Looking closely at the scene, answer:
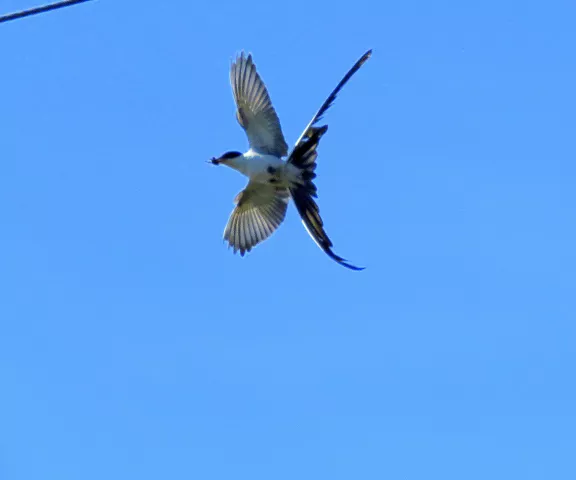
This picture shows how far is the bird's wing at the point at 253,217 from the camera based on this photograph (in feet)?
42.9

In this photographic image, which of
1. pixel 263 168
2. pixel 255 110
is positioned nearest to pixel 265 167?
pixel 263 168

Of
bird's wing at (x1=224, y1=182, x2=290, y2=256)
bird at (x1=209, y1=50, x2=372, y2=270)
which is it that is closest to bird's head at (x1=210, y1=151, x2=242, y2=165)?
bird at (x1=209, y1=50, x2=372, y2=270)

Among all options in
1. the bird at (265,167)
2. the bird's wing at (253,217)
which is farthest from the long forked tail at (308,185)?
the bird's wing at (253,217)

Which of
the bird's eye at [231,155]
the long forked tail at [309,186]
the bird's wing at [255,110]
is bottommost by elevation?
the long forked tail at [309,186]

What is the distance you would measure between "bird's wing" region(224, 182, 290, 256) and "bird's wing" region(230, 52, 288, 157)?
0.72 m

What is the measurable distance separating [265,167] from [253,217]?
4.27 ft

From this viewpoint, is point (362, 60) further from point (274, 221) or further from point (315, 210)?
point (274, 221)

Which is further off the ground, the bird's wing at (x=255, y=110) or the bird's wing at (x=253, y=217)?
the bird's wing at (x=255, y=110)

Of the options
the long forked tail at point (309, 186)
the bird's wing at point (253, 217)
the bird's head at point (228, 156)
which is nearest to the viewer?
the long forked tail at point (309, 186)

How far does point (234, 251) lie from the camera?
13352 millimetres

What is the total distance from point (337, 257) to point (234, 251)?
10.5 ft

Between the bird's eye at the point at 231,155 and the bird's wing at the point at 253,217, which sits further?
the bird's wing at the point at 253,217

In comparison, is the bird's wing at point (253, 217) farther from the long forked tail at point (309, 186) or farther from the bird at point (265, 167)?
the long forked tail at point (309, 186)

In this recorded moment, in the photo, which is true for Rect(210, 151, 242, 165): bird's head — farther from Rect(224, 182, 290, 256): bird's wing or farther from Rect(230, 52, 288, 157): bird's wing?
Rect(224, 182, 290, 256): bird's wing
